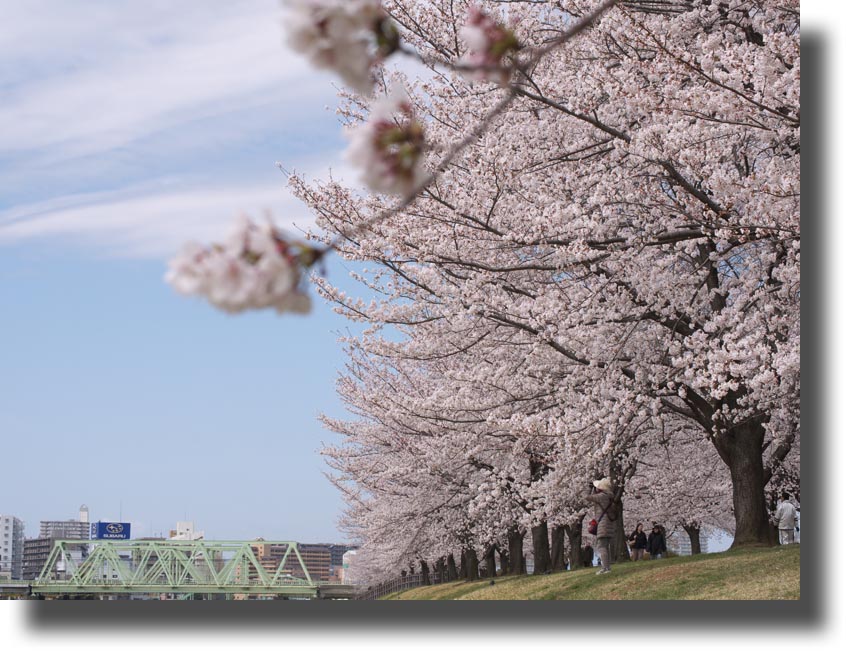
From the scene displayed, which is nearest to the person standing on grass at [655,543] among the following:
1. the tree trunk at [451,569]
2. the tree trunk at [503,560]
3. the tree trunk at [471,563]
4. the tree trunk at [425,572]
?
the tree trunk at [503,560]

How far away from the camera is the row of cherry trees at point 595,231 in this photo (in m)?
4.78

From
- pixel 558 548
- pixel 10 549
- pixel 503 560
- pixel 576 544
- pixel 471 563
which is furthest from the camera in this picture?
pixel 471 563

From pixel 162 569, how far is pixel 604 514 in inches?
133

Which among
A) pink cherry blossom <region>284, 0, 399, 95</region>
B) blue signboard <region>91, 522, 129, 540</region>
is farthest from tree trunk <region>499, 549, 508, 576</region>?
pink cherry blossom <region>284, 0, 399, 95</region>

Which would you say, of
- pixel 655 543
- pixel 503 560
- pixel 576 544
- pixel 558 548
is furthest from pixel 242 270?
Result: pixel 503 560

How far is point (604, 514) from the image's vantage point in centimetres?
752

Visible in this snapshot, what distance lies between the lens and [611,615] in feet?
15.0

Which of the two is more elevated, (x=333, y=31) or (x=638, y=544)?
(x=333, y=31)

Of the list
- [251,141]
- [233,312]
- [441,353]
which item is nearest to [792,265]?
[441,353]

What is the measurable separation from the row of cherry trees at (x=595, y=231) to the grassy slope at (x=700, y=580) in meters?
0.74

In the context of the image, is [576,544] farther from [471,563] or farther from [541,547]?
[471,563]

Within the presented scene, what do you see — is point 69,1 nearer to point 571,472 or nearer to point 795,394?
point 571,472

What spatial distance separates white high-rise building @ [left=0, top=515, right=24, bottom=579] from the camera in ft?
19.1

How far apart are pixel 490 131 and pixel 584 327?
4.43 feet
